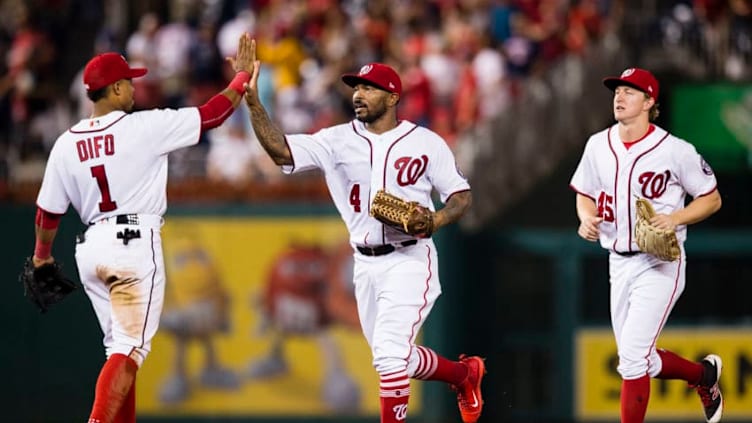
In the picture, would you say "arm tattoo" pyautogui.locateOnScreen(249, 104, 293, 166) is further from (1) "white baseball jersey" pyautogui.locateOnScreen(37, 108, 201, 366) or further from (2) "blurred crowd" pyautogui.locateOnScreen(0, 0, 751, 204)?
(2) "blurred crowd" pyautogui.locateOnScreen(0, 0, 751, 204)

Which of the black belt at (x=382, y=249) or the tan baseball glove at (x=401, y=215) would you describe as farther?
the black belt at (x=382, y=249)

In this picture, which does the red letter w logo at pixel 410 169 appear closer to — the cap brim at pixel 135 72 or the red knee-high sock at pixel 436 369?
the red knee-high sock at pixel 436 369

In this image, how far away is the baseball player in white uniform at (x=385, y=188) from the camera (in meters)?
10.1

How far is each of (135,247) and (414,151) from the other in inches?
71.6

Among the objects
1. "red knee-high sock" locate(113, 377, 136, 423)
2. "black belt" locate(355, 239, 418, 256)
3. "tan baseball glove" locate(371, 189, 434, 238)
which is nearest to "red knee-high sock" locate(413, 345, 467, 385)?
"black belt" locate(355, 239, 418, 256)

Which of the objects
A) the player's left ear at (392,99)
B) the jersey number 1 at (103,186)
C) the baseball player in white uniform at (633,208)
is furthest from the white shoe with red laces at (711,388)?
the jersey number 1 at (103,186)

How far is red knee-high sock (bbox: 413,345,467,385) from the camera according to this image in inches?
412

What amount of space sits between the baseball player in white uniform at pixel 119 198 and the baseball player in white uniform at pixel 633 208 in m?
2.61

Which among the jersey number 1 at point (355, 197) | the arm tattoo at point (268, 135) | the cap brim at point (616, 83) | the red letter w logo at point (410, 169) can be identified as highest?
the cap brim at point (616, 83)

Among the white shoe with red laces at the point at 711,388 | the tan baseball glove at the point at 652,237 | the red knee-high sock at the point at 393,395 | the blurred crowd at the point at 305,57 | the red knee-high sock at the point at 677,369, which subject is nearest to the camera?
the tan baseball glove at the point at 652,237

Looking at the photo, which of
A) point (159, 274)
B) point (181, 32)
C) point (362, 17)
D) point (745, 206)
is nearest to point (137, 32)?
point (181, 32)

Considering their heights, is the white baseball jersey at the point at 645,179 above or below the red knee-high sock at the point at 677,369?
above

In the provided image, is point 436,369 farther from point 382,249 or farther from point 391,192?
point 391,192

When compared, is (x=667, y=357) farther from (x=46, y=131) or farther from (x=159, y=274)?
(x=46, y=131)
